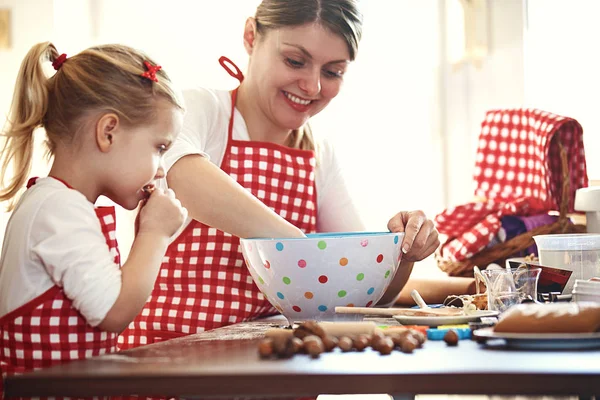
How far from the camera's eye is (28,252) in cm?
99

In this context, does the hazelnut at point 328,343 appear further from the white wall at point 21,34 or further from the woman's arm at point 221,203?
the white wall at point 21,34

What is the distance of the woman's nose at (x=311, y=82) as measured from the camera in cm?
153

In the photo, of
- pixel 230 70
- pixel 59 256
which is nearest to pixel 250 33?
pixel 230 70

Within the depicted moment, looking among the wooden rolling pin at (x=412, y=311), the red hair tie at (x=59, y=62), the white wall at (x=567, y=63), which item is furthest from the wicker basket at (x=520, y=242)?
the red hair tie at (x=59, y=62)

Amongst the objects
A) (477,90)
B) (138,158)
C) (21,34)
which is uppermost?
(21,34)

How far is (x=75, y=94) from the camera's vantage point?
1127 mm

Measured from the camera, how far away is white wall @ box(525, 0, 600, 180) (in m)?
2.48

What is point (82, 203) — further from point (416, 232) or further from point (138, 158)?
point (416, 232)

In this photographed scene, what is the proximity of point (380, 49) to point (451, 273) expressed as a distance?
1.00 m

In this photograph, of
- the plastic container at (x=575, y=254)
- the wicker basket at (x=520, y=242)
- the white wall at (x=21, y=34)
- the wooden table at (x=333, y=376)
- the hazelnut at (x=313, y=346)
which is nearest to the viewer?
the wooden table at (x=333, y=376)

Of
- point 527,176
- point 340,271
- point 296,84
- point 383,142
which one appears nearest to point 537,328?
point 340,271

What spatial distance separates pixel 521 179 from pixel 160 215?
1.42 metres

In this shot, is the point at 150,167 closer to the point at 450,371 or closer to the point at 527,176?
the point at 450,371

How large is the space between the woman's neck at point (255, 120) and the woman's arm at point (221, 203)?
30 centimetres
